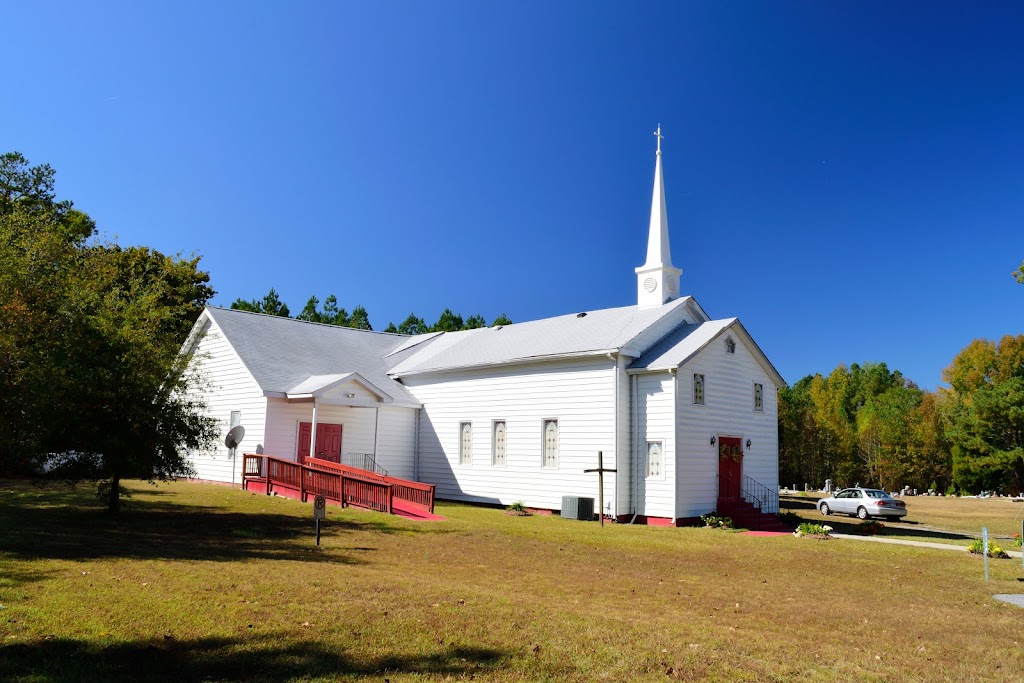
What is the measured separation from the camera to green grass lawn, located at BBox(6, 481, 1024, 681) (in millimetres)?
6344

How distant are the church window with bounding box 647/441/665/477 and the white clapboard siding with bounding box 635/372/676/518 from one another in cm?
9

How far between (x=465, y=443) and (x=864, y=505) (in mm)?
15638

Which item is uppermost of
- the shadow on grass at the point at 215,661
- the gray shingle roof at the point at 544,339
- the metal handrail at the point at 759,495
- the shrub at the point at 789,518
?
the gray shingle roof at the point at 544,339

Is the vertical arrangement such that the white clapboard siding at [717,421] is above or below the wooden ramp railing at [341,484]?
above

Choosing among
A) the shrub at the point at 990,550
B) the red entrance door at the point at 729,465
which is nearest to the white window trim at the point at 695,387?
the red entrance door at the point at 729,465

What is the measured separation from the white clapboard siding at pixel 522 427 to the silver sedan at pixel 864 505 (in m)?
12.8

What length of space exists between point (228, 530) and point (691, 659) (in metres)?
10.6

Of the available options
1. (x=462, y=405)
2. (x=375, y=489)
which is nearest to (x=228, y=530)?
(x=375, y=489)

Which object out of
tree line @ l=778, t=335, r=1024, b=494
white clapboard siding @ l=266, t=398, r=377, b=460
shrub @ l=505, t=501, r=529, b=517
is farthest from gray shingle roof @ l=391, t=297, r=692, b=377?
tree line @ l=778, t=335, r=1024, b=494

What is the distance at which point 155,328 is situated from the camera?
1532 centimetres

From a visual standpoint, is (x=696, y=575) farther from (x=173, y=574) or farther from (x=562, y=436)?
(x=562, y=436)

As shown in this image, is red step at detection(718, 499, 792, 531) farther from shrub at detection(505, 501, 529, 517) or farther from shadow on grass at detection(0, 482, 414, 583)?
shadow on grass at detection(0, 482, 414, 583)

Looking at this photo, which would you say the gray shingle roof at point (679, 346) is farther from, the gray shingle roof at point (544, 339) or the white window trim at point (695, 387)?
the white window trim at point (695, 387)

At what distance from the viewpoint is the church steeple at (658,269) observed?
2595 centimetres
